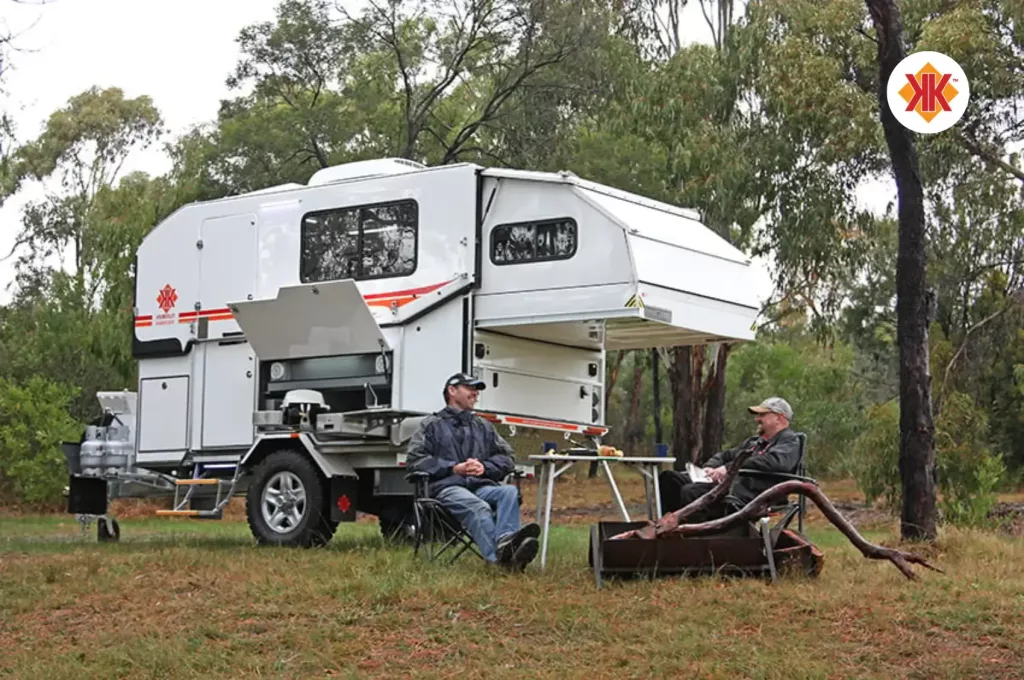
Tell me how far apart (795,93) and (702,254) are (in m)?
11.0

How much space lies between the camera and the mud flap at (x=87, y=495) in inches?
586

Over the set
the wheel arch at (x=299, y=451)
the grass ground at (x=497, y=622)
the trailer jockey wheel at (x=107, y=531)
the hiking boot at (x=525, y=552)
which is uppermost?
the wheel arch at (x=299, y=451)

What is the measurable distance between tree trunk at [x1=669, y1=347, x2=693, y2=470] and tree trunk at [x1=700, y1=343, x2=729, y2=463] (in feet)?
1.02

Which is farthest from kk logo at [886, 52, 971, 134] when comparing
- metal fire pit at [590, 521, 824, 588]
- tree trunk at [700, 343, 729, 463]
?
metal fire pit at [590, 521, 824, 588]

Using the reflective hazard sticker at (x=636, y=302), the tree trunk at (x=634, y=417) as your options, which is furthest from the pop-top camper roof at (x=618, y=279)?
the tree trunk at (x=634, y=417)

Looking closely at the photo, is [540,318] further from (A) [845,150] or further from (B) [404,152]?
(B) [404,152]

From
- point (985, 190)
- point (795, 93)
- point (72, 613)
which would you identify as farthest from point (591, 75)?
point (72, 613)

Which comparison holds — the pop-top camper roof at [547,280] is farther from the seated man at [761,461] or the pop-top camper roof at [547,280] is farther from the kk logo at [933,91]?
the kk logo at [933,91]

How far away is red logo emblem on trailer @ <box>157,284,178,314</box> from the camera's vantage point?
567 inches

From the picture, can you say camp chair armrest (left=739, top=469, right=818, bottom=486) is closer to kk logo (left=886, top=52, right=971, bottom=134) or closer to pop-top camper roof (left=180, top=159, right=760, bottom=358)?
pop-top camper roof (left=180, top=159, right=760, bottom=358)

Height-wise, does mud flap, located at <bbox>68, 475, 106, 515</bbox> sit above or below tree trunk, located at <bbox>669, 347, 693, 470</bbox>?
below

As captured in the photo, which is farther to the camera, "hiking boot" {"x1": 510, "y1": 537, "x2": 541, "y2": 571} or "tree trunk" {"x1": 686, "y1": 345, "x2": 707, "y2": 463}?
"tree trunk" {"x1": 686, "y1": 345, "x2": 707, "y2": 463}

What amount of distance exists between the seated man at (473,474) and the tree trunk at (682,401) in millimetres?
16038

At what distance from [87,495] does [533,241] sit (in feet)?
17.3
